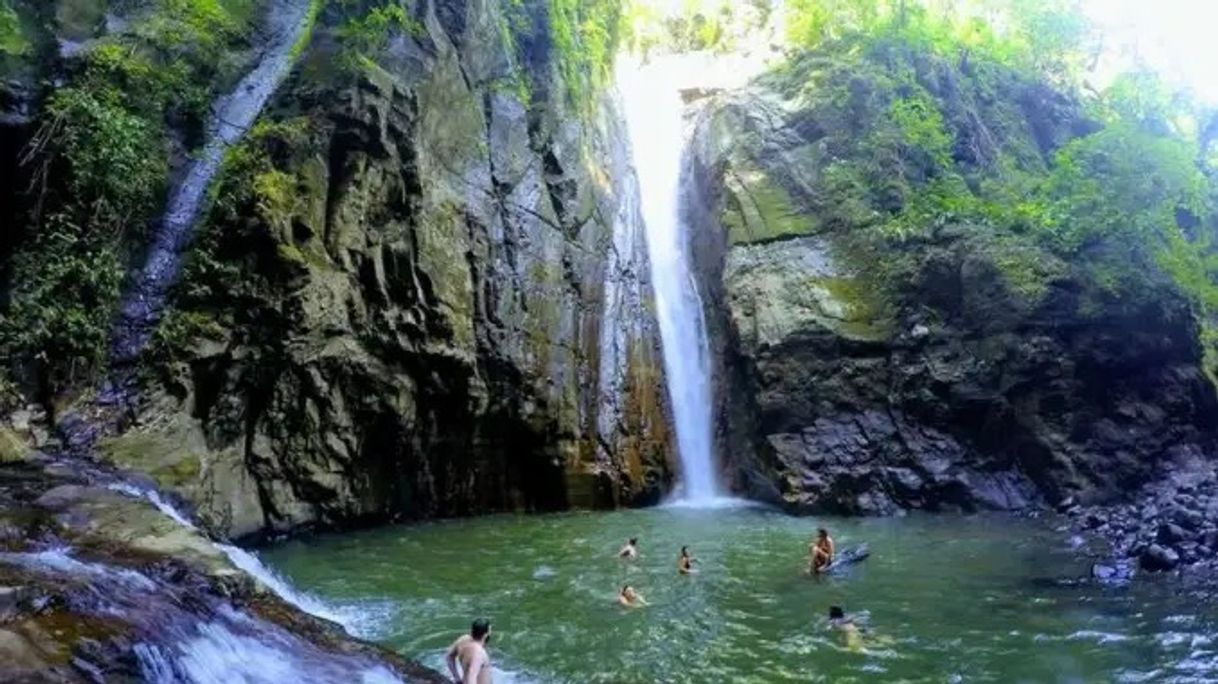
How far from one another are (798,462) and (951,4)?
2403 cm

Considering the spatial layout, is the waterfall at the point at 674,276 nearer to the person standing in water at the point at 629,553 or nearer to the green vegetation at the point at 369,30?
the person standing in water at the point at 629,553

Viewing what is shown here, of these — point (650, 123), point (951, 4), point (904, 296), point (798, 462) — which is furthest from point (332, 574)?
point (951, 4)

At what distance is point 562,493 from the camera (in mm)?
20562

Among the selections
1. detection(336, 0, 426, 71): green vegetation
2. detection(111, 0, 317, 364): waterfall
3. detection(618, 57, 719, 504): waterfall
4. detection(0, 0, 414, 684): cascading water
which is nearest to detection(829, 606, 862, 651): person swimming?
detection(0, 0, 414, 684): cascading water

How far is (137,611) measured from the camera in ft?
24.6

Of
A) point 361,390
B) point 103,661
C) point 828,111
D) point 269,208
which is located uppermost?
point 828,111

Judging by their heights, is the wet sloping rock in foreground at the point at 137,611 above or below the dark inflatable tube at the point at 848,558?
above

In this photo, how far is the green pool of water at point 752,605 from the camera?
32.7 ft

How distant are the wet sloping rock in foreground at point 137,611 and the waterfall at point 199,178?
4982mm

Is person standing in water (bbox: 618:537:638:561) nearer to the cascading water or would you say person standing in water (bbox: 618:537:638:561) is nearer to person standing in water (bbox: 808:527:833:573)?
person standing in water (bbox: 808:527:833:573)

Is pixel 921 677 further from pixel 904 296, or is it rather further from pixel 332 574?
pixel 904 296

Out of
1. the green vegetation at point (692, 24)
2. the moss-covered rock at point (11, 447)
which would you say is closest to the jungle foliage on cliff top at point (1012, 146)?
the green vegetation at point (692, 24)

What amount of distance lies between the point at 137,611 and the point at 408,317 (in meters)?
11.5

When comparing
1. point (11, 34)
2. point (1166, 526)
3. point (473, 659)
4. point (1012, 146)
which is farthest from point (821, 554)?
point (1012, 146)
